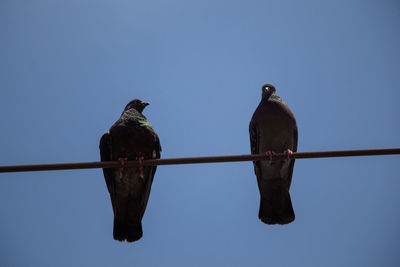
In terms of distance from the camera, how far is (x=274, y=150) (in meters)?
6.65

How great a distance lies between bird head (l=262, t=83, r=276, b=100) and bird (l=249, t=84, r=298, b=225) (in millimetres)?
401

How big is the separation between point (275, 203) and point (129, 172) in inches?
94.5

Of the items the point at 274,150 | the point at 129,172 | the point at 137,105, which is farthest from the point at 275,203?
the point at 137,105

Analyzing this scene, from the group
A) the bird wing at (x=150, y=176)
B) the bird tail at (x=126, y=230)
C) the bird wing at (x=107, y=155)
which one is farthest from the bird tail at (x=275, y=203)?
the bird wing at (x=107, y=155)

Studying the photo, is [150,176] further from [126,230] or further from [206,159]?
[206,159]

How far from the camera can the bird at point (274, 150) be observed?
21.4 feet

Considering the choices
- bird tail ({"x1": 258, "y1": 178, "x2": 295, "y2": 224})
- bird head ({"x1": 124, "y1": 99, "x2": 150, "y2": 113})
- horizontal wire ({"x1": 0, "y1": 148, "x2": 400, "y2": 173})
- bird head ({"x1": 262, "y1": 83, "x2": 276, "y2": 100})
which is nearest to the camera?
horizontal wire ({"x1": 0, "y1": 148, "x2": 400, "y2": 173})

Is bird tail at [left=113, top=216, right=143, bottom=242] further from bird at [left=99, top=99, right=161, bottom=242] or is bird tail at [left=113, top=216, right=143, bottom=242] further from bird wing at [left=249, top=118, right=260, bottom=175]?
bird wing at [left=249, top=118, right=260, bottom=175]

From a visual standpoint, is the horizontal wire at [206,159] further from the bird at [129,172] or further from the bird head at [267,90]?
the bird head at [267,90]

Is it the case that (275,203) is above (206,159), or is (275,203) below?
below

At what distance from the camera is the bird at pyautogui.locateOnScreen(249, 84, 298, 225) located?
21.4 feet

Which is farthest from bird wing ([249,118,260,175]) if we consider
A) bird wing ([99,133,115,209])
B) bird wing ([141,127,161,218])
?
bird wing ([99,133,115,209])

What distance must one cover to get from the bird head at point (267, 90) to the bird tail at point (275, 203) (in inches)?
61.2

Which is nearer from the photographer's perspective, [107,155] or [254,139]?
[107,155]
